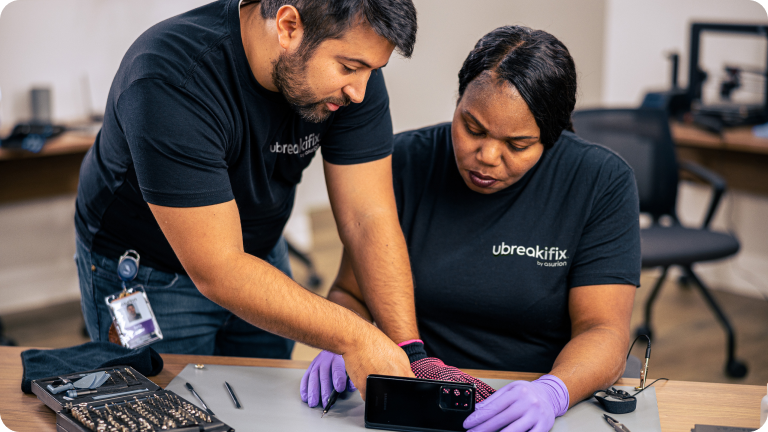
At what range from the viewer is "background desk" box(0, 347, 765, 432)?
3.51ft

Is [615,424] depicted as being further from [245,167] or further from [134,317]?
[134,317]

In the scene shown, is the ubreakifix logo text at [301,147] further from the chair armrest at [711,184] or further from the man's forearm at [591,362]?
the chair armrest at [711,184]

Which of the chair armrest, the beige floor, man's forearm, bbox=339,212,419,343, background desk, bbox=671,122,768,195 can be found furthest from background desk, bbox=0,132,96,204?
background desk, bbox=671,122,768,195

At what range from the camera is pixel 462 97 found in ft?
4.42

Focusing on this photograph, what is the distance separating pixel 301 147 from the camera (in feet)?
4.47

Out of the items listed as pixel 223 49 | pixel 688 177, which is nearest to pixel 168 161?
pixel 223 49

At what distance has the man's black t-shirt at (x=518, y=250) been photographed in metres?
1.36

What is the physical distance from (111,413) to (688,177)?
2.85 meters

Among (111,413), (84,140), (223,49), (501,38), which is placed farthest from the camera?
(84,140)

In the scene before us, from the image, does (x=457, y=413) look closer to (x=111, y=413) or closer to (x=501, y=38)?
(x=111, y=413)

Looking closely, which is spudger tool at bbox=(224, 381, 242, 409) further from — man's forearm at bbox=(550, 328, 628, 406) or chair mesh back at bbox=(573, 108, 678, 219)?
chair mesh back at bbox=(573, 108, 678, 219)

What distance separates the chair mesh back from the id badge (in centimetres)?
194

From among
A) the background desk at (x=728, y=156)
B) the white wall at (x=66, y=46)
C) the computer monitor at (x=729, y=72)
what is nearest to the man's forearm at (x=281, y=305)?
the background desk at (x=728, y=156)

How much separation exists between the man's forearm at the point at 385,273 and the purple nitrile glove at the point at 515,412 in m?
0.27
